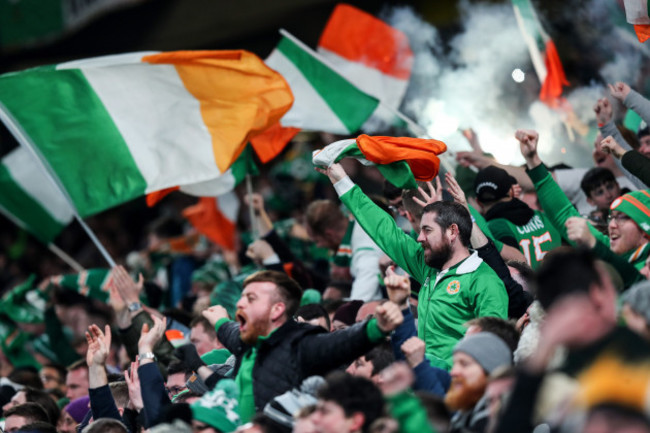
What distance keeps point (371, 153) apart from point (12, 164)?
573cm

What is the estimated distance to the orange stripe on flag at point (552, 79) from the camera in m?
8.19

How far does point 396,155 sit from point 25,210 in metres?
5.66

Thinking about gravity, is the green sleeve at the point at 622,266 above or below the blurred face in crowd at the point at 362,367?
above

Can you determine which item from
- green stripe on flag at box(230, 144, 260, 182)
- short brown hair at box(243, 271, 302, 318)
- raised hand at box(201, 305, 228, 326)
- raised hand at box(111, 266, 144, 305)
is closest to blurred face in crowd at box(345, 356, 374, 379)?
short brown hair at box(243, 271, 302, 318)

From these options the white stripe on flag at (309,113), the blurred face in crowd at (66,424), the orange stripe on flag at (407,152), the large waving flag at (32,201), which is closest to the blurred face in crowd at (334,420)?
the orange stripe on flag at (407,152)

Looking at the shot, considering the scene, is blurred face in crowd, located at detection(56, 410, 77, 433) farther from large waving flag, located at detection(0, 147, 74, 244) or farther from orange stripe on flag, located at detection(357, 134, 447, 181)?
large waving flag, located at detection(0, 147, 74, 244)

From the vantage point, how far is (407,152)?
6.48 m

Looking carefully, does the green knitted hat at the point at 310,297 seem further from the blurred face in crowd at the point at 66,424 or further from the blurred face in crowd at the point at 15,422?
the blurred face in crowd at the point at 15,422

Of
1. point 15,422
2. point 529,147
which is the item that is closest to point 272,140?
point 529,147

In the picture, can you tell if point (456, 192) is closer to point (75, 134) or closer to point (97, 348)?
point (97, 348)

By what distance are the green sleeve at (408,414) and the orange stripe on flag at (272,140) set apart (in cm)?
521

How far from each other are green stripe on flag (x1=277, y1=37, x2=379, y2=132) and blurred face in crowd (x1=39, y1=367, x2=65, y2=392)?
3598mm

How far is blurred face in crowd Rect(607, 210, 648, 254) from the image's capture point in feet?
17.0

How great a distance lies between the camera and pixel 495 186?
6.81 meters
